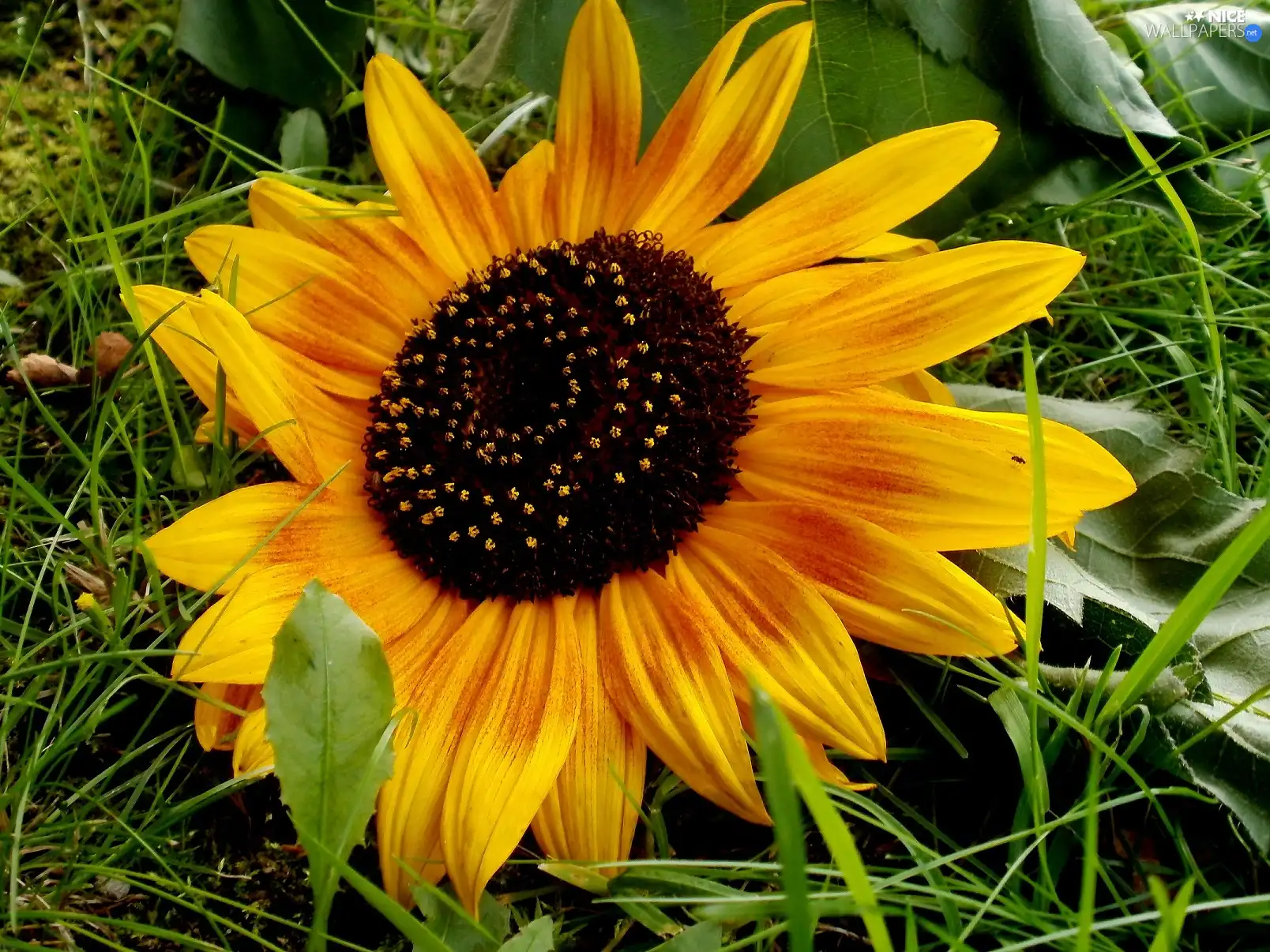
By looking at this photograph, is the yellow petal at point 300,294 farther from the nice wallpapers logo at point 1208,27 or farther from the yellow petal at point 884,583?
the nice wallpapers logo at point 1208,27

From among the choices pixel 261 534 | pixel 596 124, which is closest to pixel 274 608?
pixel 261 534

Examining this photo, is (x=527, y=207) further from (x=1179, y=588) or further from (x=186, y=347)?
(x=1179, y=588)

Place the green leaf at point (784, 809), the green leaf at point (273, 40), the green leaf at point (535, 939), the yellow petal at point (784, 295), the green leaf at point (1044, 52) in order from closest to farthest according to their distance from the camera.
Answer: the green leaf at point (784, 809), the green leaf at point (535, 939), the yellow petal at point (784, 295), the green leaf at point (1044, 52), the green leaf at point (273, 40)

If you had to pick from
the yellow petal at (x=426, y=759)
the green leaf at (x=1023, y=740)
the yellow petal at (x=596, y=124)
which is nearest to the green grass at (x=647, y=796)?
the green leaf at (x=1023, y=740)

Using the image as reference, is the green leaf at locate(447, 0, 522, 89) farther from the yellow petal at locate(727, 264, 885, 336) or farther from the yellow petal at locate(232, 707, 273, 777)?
the yellow petal at locate(232, 707, 273, 777)

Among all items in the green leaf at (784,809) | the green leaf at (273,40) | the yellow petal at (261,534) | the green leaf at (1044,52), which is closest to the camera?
the green leaf at (784,809)

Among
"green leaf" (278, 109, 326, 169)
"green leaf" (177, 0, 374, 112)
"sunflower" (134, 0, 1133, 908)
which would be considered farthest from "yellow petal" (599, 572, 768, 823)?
"green leaf" (177, 0, 374, 112)
